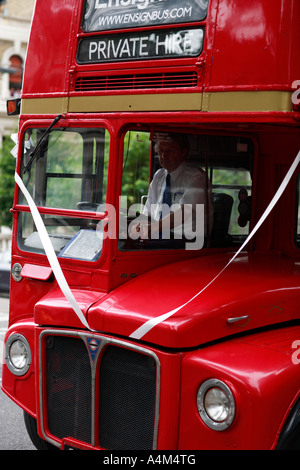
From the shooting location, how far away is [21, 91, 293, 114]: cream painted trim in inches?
148

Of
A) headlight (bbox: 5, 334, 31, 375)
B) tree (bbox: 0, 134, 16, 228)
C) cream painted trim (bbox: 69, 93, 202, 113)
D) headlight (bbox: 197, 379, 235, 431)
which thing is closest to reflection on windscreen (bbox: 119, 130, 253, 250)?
cream painted trim (bbox: 69, 93, 202, 113)

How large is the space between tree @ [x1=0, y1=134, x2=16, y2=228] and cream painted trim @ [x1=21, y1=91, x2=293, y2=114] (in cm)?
2030

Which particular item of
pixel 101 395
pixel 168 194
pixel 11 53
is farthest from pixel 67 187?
pixel 11 53

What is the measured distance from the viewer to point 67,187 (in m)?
4.77

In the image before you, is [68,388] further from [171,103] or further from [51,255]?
[171,103]

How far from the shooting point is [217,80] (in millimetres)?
3973

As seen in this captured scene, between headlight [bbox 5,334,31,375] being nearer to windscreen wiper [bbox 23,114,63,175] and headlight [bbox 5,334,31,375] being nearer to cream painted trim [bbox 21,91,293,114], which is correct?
windscreen wiper [bbox 23,114,63,175]

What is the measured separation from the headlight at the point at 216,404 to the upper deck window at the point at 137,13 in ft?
7.06

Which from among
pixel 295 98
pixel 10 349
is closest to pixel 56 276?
pixel 10 349

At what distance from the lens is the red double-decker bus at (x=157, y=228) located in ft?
12.0

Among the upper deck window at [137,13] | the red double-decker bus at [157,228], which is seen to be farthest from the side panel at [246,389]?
the upper deck window at [137,13]

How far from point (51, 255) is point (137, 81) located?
125 centimetres

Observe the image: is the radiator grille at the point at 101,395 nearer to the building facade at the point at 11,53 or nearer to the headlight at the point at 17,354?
the headlight at the point at 17,354

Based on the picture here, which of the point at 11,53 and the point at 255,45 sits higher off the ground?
the point at 11,53
